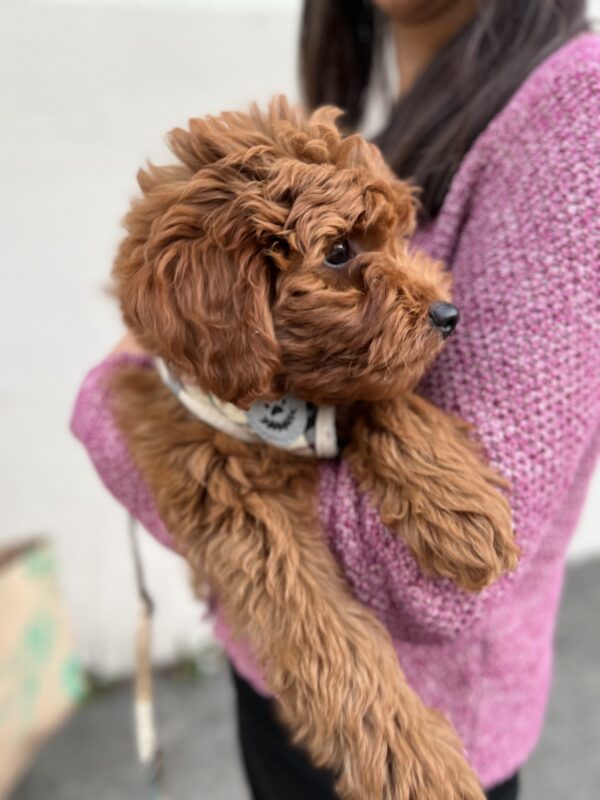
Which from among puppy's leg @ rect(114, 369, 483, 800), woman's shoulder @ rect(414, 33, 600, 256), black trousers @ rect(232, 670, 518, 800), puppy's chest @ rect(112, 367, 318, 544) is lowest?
black trousers @ rect(232, 670, 518, 800)

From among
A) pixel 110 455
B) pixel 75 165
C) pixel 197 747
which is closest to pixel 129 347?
Answer: pixel 110 455

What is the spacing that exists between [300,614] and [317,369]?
38cm

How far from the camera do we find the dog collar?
119 cm

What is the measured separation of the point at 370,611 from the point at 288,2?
3012 mm

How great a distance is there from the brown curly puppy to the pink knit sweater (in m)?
0.04

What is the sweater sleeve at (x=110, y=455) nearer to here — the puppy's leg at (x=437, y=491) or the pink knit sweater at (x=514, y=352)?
the pink knit sweater at (x=514, y=352)

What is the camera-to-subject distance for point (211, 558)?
4.10 feet

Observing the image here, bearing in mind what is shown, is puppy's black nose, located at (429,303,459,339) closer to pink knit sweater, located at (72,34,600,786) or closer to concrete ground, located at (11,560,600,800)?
pink knit sweater, located at (72,34,600,786)

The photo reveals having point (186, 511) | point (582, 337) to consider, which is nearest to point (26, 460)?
point (186, 511)

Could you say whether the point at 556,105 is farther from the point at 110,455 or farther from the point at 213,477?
the point at 110,455

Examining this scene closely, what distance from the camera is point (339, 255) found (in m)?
1.16

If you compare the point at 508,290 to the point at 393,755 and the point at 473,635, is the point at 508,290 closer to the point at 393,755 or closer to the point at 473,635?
the point at 473,635

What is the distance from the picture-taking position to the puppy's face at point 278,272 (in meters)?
1.10

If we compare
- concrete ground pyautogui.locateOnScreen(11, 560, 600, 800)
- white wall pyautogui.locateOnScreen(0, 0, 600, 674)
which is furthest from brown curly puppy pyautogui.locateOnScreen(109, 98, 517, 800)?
concrete ground pyautogui.locateOnScreen(11, 560, 600, 800)
